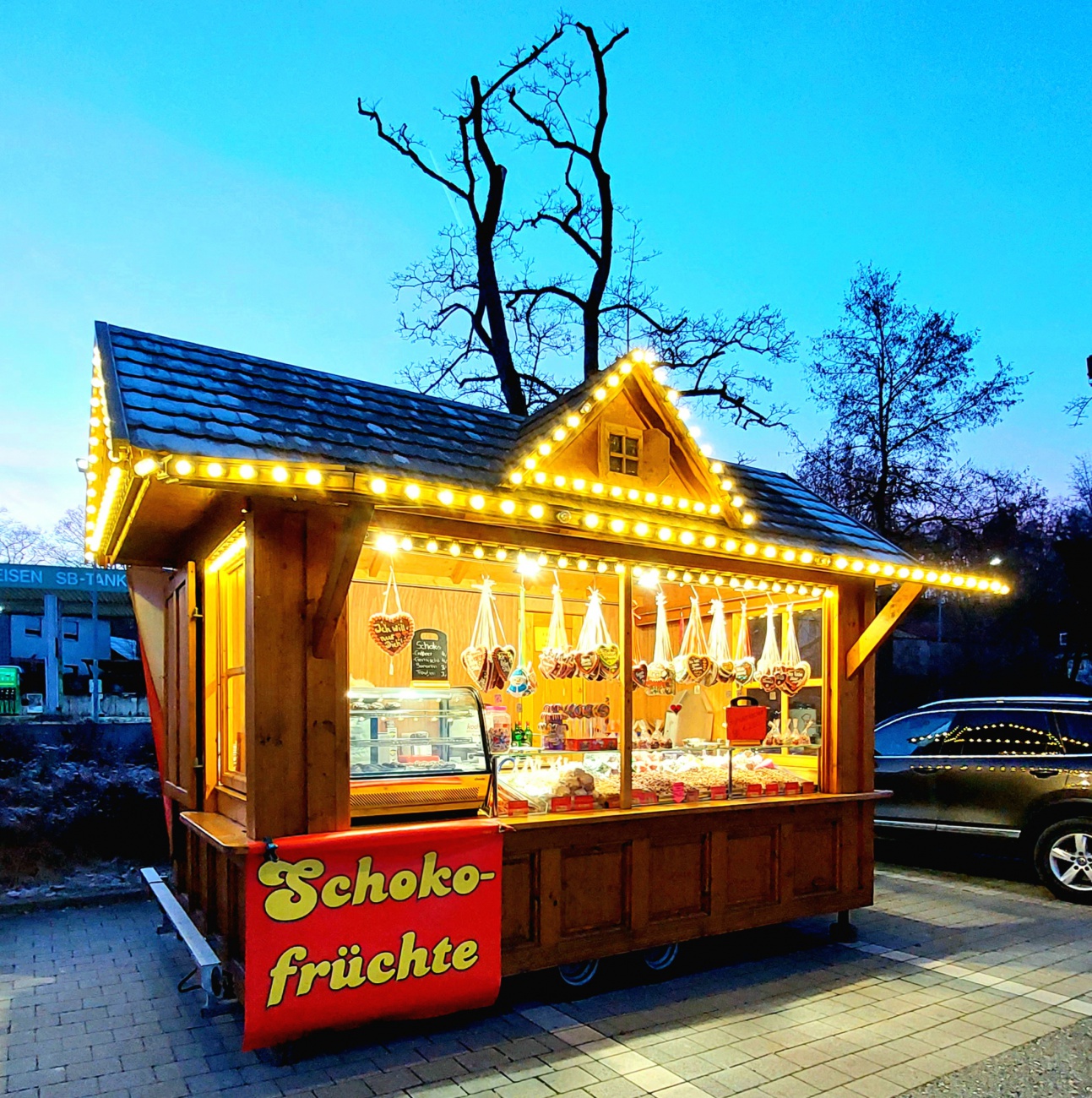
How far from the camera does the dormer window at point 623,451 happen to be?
21.0 feet

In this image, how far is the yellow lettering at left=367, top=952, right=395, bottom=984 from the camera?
457 centimetres

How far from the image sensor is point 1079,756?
342 inches

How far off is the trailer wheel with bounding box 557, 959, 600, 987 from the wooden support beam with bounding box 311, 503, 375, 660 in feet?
8.67

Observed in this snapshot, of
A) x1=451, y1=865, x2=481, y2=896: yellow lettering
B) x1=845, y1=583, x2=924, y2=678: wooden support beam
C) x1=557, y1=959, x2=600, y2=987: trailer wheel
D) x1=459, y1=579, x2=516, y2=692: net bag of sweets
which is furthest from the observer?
x1=845, y1=583, x2=924, y2=678: wooden support beam

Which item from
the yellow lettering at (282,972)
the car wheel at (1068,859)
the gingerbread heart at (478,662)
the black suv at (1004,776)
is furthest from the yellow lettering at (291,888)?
the car wheel at (1068,859)

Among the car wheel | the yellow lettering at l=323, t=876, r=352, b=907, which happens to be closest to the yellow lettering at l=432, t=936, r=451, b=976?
the yellow lettering at l=323, t=876, r=352, b=907

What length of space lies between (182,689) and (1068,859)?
333 inches

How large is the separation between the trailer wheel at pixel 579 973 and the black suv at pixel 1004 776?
13.7ft

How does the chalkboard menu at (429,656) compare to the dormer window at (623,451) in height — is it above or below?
below

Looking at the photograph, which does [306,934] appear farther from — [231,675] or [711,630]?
[711,630]

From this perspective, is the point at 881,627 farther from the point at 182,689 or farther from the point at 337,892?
the point at 182,689

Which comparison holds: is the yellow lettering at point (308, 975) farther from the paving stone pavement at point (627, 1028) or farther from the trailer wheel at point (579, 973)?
the trailer wheel at point (579, 973)

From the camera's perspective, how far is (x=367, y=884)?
4.61 m

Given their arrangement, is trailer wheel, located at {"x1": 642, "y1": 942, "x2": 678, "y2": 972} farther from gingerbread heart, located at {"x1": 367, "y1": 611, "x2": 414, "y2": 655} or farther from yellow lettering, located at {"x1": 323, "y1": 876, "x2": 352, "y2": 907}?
gingerbread heart, located at {"x1": 367, "y1": 611, "x2": 414, "y2": 655}
